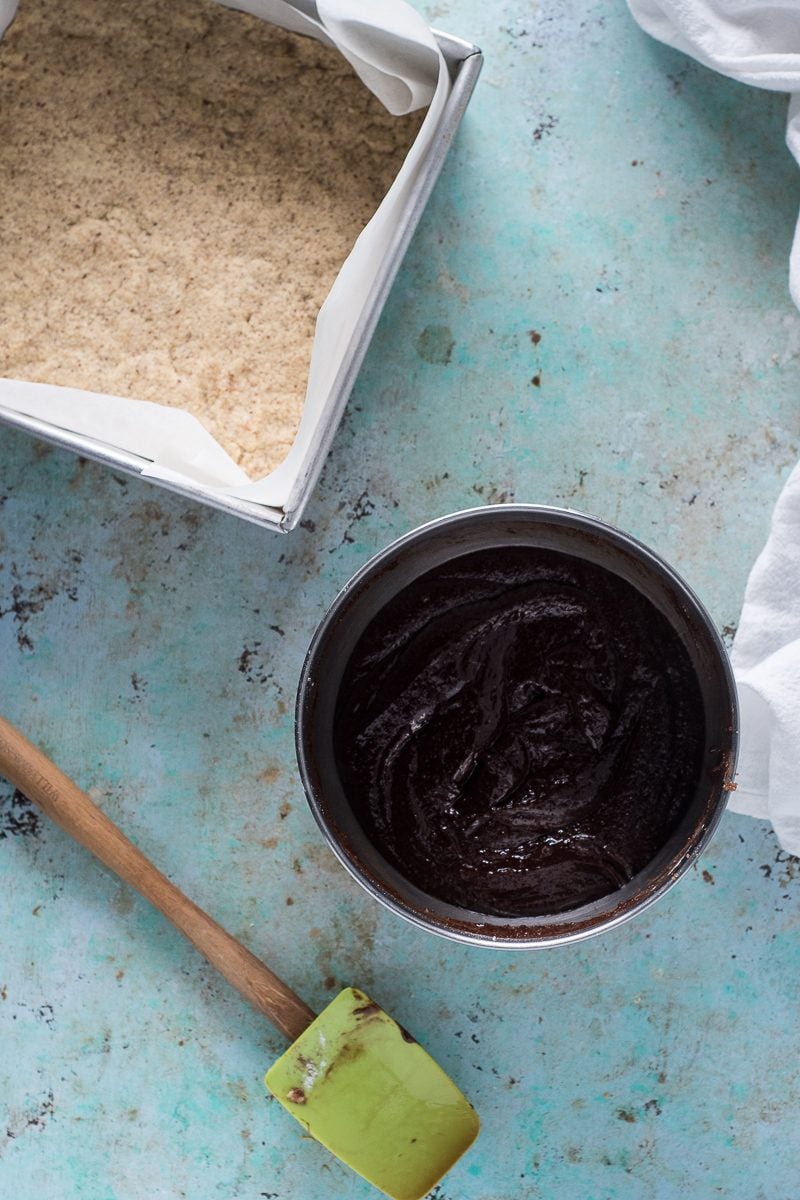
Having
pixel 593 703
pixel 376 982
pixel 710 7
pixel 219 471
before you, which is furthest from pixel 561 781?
pixel 710 7

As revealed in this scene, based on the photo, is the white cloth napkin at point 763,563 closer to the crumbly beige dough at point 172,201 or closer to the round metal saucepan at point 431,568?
the round metal saucepan at point 431,568

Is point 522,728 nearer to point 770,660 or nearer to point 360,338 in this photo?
point 770,660

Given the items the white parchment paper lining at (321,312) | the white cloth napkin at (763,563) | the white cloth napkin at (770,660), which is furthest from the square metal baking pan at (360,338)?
the white cloth napkin at (770,660)

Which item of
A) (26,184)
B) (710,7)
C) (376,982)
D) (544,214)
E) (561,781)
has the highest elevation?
(710,7)

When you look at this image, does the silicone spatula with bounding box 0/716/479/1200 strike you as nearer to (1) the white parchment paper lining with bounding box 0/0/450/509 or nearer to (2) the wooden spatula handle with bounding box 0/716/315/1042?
(2) the wooden spatula handle with bounding box 0/716/315/1042

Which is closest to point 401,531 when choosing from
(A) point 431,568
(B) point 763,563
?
(A) point 431,568

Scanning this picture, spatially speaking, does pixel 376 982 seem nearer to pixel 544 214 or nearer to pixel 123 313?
pixel 123 313

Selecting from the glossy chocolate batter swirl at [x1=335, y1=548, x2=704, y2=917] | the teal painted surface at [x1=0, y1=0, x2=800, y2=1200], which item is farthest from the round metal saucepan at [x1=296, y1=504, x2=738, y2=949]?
the teal painted surface at [x1=0, y1=0, x2=800, y2=1200]
